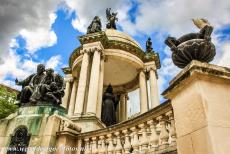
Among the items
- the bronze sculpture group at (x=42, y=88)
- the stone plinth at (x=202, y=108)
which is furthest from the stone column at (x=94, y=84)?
the stone plinth at (x=202, y=108)

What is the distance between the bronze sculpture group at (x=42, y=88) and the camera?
820 cm

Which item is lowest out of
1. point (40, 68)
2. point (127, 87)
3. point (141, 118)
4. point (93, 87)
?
point (141, 118)

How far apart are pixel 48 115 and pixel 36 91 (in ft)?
4.33

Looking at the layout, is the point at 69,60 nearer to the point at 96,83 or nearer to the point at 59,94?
the point at 96,83

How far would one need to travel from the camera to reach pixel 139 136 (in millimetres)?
5723

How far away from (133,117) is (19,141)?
3.75 meters

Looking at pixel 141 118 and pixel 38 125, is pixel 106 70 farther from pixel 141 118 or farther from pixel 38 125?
pixel 141 118

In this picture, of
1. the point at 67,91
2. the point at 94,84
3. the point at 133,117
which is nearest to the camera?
the point at 133,117

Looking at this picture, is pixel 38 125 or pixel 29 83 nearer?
pixel 38 125

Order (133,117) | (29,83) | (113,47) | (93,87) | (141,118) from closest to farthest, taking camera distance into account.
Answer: (141,118), (133,117), (29,83), (93,87), (113,47)

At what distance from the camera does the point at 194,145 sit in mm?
3527

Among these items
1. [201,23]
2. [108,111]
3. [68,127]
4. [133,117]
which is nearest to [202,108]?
[201,23]

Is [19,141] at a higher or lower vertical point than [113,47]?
lower

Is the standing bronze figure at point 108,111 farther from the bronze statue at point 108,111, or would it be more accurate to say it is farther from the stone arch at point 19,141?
the stone arch at point 19,141
